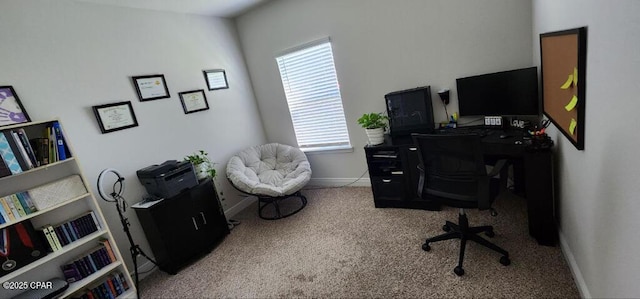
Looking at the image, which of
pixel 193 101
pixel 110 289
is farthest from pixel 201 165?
pixel 110 289

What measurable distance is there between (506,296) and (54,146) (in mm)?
3303

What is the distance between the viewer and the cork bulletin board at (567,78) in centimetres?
125

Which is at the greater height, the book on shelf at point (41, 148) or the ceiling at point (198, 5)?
the ceiling at point (198, 5)

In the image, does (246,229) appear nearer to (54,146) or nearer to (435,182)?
(54,146)

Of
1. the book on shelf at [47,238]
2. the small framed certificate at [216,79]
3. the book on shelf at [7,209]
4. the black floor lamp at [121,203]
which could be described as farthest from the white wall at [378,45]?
the book on shelf at [7,209]

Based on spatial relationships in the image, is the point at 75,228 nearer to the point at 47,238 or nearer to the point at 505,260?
the point at 47,238

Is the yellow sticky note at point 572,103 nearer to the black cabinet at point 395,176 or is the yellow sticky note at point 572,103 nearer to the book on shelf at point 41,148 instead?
the black cabinet at point 395,176

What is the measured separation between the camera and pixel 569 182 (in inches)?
66.3

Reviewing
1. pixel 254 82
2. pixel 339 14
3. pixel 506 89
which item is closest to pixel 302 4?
pixel 339 14

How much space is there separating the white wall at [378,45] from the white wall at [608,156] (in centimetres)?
97

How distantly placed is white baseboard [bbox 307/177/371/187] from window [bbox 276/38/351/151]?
48 centimetres

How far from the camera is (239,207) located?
147 inches

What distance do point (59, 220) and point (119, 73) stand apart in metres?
1.41

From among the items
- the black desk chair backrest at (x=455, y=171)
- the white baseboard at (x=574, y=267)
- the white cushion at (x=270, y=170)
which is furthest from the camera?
the white cushion at (x=270, y=170)
